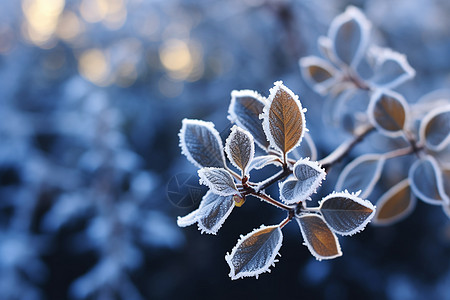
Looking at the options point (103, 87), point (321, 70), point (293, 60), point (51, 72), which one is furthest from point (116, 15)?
point (321, 70)

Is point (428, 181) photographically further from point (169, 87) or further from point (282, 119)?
point (169, 87)

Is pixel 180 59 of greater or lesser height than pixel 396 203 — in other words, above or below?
above

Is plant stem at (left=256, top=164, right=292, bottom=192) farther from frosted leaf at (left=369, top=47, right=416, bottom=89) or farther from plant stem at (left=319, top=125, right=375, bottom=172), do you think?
frosted leaf at (left=369, top=47, right=416, bottom=89)

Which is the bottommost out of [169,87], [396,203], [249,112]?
[396,203]

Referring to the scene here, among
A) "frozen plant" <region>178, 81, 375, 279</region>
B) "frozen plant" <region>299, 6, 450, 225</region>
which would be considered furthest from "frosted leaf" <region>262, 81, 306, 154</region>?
"frozen plant" <region>299, 6, 450, 225</region>

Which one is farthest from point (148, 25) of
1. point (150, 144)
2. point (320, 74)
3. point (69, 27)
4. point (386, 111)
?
point (386, 111)

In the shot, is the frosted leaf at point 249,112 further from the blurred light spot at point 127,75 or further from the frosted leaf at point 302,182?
the blurred light spot at point 127,75

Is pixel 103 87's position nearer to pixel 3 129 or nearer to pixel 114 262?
pixel 3 129

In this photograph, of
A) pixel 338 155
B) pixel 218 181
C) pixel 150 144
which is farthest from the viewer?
pixel 150 144
